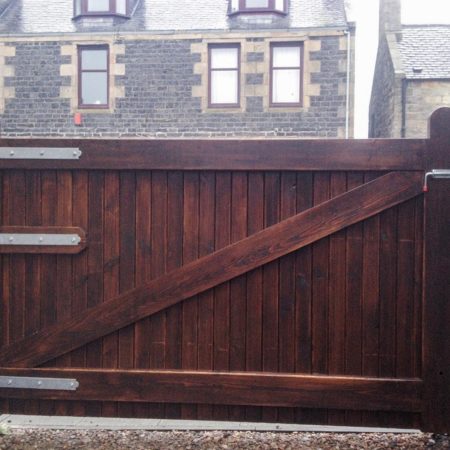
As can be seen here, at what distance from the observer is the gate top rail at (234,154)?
3.63 m

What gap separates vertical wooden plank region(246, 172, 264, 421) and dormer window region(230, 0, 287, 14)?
14.2m

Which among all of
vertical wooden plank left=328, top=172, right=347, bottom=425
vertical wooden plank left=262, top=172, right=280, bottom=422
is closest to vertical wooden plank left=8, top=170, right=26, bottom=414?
vertical wooden plank left=262, top=172, right=280, bottom=422

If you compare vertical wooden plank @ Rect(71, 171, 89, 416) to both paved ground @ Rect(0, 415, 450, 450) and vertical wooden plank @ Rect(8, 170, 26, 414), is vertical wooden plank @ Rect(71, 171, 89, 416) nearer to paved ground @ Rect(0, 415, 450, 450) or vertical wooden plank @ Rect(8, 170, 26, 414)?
vertical wooden plank @ Rect(8, 170, 26, 414)

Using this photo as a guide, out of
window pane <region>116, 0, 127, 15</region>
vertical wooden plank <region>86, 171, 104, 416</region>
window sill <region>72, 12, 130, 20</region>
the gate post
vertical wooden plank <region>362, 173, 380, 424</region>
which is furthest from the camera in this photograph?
window pane <region>116, 0, 127, 15</region>

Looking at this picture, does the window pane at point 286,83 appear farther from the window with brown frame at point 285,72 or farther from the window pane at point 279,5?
the window pane at point 279,5

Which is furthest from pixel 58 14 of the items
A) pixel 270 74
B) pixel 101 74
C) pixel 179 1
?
pixel 270 74

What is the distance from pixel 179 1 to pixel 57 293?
15799mm

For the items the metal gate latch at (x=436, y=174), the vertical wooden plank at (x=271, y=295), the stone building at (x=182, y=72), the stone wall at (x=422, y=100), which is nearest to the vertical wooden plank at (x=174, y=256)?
the vertical wooden plank at (x=271, y=295)

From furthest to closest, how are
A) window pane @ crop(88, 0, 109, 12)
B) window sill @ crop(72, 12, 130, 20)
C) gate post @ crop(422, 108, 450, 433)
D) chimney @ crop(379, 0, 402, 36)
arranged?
chimney @ crop(379, 0, 402, 36) → window pane @ crop(88, 0, 109, 12) → window sill @ crop(72, 12, 130, 20) → gate post @ crop(422, 108, 450, 433)

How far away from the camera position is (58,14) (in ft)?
59.1

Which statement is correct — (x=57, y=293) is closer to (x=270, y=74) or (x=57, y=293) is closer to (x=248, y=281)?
(x=248, y=281)

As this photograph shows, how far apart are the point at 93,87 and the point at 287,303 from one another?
588 inches

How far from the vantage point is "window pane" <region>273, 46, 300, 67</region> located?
1666 centimetres

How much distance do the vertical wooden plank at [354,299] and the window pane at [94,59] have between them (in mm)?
14965
